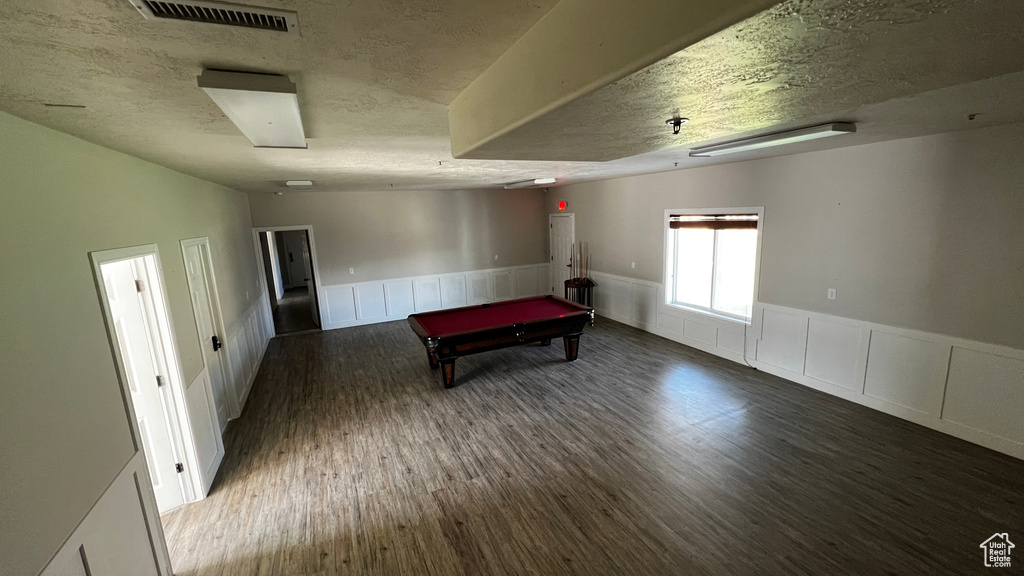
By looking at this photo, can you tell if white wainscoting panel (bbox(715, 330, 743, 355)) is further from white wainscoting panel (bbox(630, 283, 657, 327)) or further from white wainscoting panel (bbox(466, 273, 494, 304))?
white wainscoting panel (bbox(466, 273, 494, 304))

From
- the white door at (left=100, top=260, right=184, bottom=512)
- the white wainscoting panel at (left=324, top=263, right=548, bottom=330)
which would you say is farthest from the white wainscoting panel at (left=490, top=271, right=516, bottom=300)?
the white door at (left=100, top=260, right=184, bottom=512)

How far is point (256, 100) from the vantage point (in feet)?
4.43

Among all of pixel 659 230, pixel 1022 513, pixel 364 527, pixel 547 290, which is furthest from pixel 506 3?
pixel 547 290

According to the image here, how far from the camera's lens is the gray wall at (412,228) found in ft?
23.1

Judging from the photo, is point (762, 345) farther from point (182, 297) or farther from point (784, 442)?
point (182, 297)

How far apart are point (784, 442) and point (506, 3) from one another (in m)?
3.88

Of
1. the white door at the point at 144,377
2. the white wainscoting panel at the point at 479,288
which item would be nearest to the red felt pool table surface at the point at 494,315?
the white door at the point at 144,377

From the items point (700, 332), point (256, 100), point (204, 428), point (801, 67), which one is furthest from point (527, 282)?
point (801, 67)

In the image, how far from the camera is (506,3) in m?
0.97

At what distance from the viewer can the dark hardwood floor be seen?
745 cm

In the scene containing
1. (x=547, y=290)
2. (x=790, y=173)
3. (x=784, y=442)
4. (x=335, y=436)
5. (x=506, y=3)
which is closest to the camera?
(x=506, y=3)

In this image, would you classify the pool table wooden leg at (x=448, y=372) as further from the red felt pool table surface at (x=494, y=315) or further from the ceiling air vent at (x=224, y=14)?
the ceiling air vent at (x=224, y=14)

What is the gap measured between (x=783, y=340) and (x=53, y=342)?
19.1 feet

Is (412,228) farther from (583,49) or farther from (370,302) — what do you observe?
(583,49)
